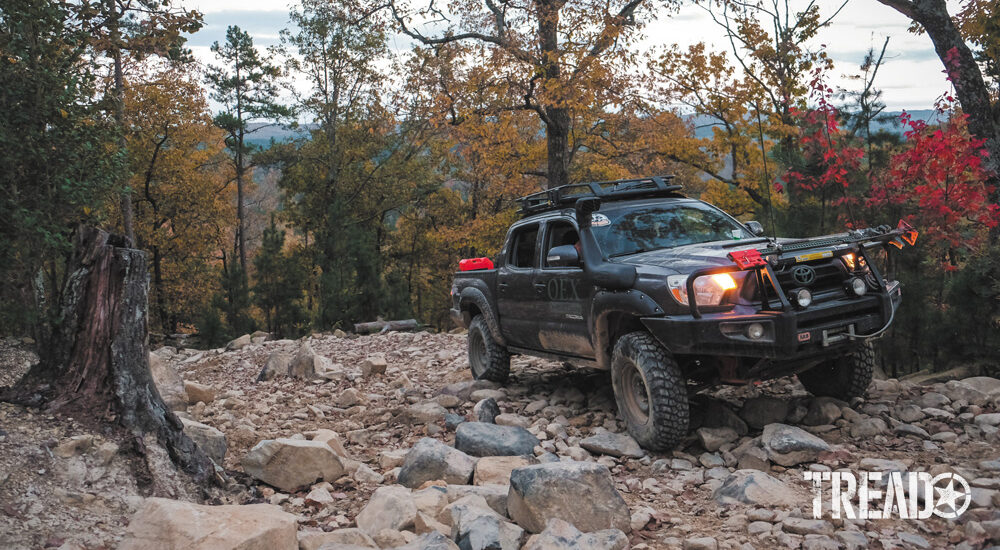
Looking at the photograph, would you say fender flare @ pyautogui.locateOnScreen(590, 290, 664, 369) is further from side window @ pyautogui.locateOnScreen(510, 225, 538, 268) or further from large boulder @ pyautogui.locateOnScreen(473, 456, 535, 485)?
side window @ pyautogui.locateOnScreen(510, 225, 538, 268)

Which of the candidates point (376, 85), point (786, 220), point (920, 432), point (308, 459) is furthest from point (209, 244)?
point (920, 432)

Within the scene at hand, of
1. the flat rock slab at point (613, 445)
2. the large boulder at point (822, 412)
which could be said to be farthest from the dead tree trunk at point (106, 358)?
the large boulder at point (822, 412)

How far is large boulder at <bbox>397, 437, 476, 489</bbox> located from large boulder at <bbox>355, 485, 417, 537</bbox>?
2.35ft

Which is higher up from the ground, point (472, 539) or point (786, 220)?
point (786, 220)

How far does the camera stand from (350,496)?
5176 mm

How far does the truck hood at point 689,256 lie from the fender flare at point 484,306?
231 cm

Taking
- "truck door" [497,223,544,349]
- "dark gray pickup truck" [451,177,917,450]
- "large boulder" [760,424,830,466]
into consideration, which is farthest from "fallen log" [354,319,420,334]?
"large boulder" [760,424,830,466]

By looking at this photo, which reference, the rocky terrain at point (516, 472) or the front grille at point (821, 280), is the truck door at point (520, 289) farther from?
the front grille at point (821, 280)

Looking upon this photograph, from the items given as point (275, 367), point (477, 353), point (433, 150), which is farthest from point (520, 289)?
point (433, 150)

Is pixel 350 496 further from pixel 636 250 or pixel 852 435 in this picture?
pixel 852 435

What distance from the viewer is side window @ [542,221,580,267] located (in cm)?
712

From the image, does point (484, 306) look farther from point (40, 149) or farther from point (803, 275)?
point (40, 149)

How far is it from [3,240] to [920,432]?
7735 mm

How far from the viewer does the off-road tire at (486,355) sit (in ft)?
27.7
